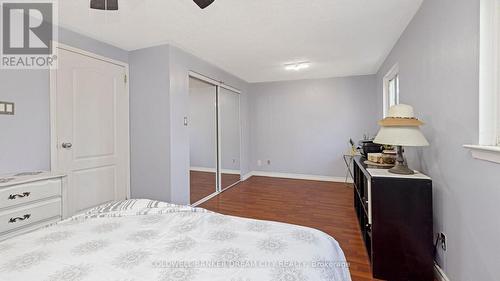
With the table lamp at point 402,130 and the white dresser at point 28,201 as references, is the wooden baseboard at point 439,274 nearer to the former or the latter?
the table lamp at point 402,130

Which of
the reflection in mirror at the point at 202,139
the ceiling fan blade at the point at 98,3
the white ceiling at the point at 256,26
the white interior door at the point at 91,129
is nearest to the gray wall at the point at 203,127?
the reflection in mirror at the point at 202,139

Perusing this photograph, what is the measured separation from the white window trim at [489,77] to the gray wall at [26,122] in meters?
3.42

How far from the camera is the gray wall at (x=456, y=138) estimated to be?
46.9 inches

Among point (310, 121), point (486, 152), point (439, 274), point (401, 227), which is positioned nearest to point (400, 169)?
point (401, 227)

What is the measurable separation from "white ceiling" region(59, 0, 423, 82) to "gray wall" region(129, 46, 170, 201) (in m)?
0.22

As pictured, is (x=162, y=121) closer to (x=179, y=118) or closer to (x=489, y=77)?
(x=179, y=118)

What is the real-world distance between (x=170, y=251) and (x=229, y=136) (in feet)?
11.9

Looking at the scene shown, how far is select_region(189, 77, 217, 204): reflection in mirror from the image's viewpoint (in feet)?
11.1

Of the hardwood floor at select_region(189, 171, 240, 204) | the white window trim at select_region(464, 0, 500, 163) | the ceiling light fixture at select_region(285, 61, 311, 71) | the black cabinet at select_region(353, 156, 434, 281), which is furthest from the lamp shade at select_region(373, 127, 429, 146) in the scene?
the hardwood floor at select_region(189, 171, 240, 204)

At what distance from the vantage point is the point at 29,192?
1.75 m

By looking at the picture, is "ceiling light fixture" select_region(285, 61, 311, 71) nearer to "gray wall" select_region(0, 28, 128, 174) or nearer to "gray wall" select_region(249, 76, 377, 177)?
"gray wall" select_region(249, 76, 377, 177)

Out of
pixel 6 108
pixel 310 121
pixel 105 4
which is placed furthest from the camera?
pixel 310 121

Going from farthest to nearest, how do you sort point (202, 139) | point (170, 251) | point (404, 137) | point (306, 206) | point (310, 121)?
point (310, 121), point (202, 139), point (306, 206), point (404, 137), point (170, 251)

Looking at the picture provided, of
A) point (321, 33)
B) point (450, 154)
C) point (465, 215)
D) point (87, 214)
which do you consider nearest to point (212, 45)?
point (321, 33)
